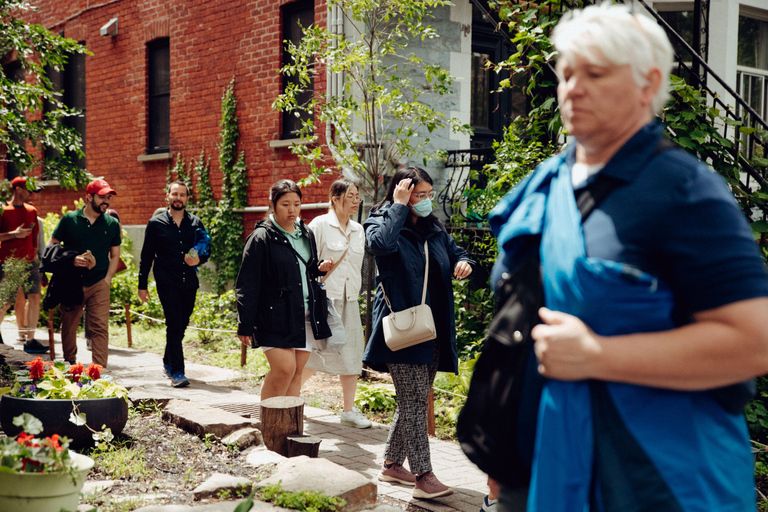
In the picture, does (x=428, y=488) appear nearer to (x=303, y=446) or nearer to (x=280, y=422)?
(x=303, y=446)

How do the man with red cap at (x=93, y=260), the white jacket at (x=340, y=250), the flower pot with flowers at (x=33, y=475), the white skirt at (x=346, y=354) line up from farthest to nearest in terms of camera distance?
the man with red cap at (x=93, y=260), the white jacket at (x=340, y=250), the white skirt at (x=346, y=354), the flower pot with flowers at (x=33, y=475)

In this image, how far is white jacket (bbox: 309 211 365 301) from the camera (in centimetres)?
639

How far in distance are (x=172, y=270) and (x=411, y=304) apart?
3896 mm

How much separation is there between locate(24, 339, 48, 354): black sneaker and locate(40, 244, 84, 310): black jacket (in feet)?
5.41

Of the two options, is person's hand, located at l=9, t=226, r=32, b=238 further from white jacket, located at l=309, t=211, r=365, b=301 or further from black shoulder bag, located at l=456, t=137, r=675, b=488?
black shoulder bag, located at l=456, t=137, r=675, b=488

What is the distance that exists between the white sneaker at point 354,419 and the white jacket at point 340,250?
1.02 m

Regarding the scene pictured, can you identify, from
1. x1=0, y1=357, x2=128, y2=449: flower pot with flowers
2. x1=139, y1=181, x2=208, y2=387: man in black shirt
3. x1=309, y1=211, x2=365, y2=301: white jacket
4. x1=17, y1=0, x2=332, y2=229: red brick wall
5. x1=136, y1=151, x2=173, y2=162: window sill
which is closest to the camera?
x1=0, y1=357, x2=128, y2=449: flower pot with flowers

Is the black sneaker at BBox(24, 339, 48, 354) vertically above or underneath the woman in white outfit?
underneath

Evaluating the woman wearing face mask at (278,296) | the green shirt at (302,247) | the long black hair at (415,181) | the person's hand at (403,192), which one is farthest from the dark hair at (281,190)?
the person's hand at (403,192)

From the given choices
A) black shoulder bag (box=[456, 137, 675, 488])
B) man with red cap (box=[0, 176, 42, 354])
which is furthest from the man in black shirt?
black shoulder bag (box=[456, 137, 675, 488])

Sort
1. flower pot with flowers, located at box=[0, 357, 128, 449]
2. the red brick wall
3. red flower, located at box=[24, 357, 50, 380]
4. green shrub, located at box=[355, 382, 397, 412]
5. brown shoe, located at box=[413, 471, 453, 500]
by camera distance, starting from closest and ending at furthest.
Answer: brown shoe, located at box=[413, 471, 453, 500] → flower pot with flowers, located at box=[0, 357, 128, 449] → red flower, located at box=[24, 357, 50, 380] → green shrub, located at box=[355, 382, 397, 412] → the red brick wall

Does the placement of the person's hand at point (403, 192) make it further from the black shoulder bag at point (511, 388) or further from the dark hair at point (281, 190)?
the black shoulder bag at point (511, 388)

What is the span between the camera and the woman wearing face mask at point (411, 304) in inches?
183

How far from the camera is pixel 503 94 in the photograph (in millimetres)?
11672
